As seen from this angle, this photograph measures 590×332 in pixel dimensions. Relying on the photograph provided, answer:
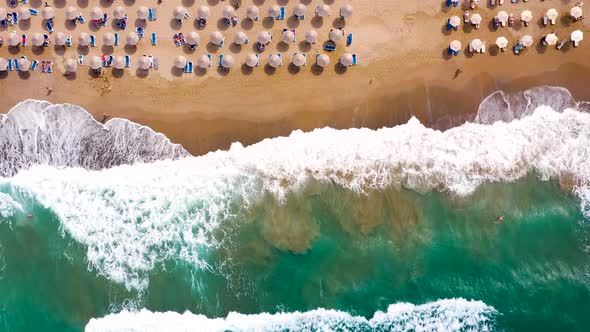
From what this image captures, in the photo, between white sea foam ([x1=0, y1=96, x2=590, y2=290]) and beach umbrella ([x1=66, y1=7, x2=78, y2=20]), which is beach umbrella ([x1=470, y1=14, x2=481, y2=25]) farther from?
beach umbrella ([x1=66, y1=7, x2=78, y2=20])

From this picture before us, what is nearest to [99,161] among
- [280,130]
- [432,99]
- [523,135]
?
[280,130]

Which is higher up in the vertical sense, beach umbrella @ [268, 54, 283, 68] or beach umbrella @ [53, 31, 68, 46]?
beach umbrella @ [53, 31, 68, 46]

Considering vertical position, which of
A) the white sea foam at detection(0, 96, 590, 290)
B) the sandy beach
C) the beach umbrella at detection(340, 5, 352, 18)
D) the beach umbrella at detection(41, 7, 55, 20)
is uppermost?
the beach umbrella at detection(41, 7, 55, 20)

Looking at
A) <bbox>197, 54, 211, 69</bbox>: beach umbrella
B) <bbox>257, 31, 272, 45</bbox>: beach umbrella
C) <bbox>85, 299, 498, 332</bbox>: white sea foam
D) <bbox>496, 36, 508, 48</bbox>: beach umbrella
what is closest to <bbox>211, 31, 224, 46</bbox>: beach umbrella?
<bbox>197, 54, 211, 69</bbox>: beach umbrella

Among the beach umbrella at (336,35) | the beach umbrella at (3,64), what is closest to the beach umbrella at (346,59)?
the beach umbrella at (336,35)

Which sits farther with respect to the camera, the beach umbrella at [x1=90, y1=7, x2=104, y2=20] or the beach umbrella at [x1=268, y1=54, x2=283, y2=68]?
the beach umbrella at [x1=268, y1=54, x2=283, y2=68]

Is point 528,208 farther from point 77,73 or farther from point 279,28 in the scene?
point 77,73

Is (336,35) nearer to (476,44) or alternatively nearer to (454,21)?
(454,21)
